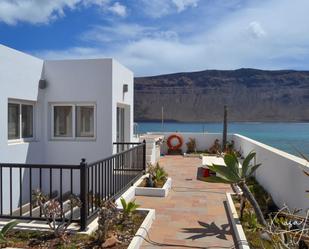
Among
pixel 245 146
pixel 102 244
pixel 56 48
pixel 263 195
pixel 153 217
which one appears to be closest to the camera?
pixel 102 244

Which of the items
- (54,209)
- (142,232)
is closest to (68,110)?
(54,209)

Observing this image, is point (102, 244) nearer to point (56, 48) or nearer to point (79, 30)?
point (79, 30)

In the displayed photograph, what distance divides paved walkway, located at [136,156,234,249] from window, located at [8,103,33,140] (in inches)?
139

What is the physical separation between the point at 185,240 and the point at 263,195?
322 cm

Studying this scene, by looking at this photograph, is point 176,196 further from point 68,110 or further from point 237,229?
point 68,110

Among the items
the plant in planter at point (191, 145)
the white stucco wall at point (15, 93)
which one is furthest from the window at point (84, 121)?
the plant in planter at point (191, 145)

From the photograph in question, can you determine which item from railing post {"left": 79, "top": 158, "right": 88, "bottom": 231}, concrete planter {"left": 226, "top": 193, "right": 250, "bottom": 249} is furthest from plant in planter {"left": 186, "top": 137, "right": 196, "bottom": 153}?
railing post {"left": 79, "top": 158, "right": 88, "bottom": 231}

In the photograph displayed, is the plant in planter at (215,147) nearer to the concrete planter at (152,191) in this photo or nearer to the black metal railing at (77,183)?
the black metal railing at (77,183)

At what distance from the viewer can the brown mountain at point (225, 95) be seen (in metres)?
94.3

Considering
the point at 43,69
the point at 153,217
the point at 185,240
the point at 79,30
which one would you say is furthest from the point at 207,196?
the point at 79,30

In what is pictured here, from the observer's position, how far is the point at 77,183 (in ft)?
33.0

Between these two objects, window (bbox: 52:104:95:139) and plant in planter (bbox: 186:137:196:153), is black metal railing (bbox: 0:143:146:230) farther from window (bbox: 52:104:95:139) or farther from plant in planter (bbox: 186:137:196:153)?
plant in planter (bbox: 186:137:196:153)

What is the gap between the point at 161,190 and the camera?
823cm

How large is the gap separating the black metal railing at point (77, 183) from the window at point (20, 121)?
34.2 inches
